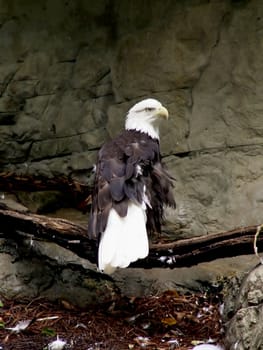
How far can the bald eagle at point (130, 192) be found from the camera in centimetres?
379

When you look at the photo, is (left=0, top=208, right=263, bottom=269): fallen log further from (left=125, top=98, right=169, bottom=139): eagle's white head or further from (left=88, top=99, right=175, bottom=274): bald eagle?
(left=125, top=98, right=169, bottom=139): eagle's white head

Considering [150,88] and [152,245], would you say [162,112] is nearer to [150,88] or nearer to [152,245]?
[150,88]

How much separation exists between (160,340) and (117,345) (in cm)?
23

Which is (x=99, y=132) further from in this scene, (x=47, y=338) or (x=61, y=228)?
(x=47, y=338)

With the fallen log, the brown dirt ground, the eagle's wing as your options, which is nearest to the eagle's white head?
the eagle's wing

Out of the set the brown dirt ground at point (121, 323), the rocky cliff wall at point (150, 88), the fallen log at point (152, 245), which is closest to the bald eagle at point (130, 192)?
the fallen log at point (152, 245)

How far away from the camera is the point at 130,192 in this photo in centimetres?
411

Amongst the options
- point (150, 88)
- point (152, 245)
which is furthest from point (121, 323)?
point (150, 88)

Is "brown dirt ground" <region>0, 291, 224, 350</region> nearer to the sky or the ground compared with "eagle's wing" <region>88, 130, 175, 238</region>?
nearer to the ground

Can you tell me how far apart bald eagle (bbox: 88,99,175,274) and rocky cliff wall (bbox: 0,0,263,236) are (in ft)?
1.12

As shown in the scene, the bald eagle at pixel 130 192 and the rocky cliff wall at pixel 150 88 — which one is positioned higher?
the rocky cliff wall at pixel 150 88

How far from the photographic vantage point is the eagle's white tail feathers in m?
3.73

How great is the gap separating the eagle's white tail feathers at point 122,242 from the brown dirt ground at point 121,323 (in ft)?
1.76

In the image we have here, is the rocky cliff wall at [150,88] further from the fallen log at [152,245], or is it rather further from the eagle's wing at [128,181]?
the fallen log at [152,245]
